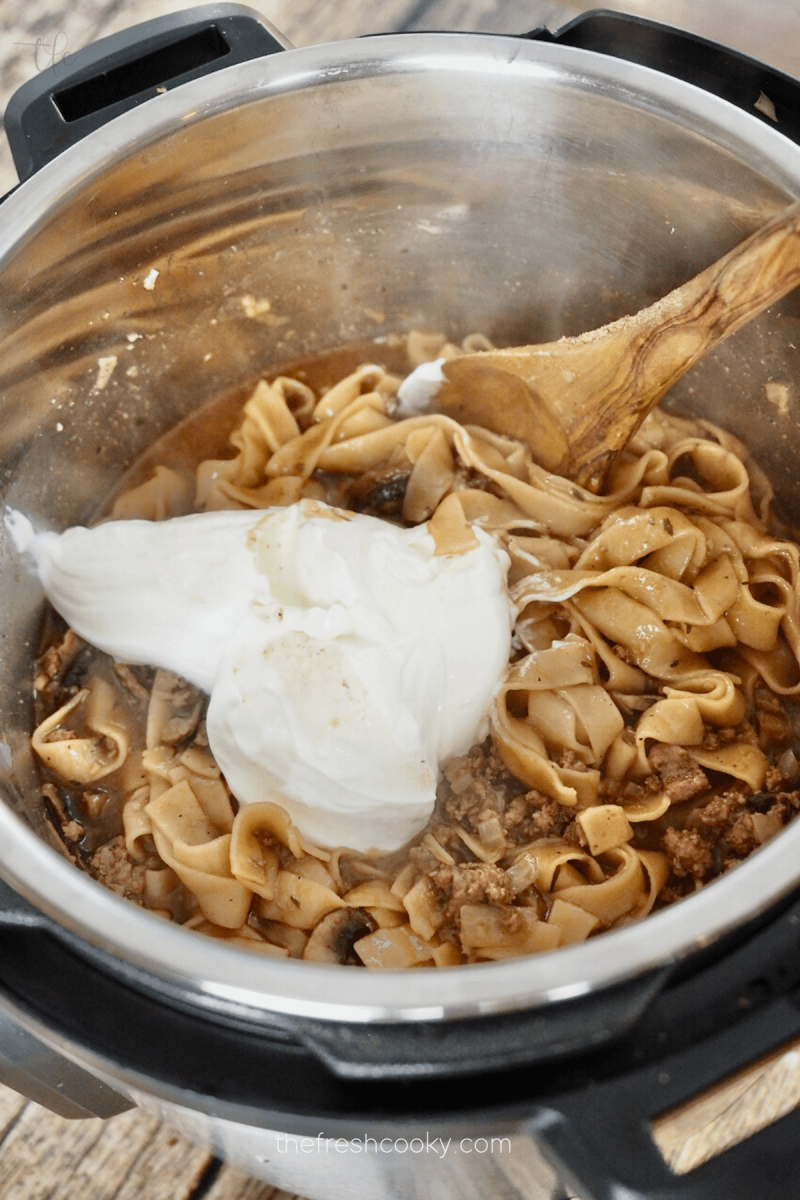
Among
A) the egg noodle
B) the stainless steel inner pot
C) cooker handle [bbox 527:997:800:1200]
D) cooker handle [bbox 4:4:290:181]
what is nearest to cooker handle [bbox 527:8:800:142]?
the stainless steel inner pot

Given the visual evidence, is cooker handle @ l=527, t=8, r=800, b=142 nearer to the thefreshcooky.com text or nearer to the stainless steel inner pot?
the stainless steel inner pot

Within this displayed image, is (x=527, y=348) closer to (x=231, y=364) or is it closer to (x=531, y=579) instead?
(x=531, y=579)

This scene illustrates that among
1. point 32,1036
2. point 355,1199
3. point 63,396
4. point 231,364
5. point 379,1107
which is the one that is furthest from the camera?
point 231,364

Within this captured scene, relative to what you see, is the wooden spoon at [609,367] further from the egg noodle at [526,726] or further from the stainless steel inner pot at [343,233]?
the stainless steel inner pot at [343,233]

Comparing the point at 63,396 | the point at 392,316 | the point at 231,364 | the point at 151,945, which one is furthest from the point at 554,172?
the point at 151,945

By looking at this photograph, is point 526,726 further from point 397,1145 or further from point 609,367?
point 397,1145

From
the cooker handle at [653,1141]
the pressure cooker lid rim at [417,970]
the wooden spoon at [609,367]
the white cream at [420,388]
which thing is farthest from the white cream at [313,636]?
the cooker handle at [653,1141]
